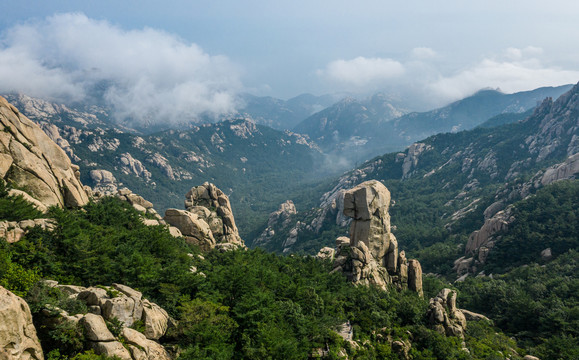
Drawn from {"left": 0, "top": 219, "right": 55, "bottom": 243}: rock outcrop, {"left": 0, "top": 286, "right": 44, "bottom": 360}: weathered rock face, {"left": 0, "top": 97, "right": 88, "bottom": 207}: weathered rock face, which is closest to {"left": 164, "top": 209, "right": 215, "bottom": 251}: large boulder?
{"left": 0, "top": 97, "right": 88, "bottom": 207}: weathered rock face

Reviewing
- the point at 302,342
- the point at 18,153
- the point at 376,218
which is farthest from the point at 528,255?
the point at 18,153

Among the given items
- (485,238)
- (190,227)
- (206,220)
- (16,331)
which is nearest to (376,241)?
(190,227)

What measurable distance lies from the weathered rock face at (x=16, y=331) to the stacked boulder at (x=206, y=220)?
44545 mm

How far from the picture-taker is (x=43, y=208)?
121 ft

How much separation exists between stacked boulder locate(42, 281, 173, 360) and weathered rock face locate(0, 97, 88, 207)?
2481 cm

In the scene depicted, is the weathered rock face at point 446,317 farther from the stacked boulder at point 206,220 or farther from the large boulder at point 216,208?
the large boulder at point 216,208

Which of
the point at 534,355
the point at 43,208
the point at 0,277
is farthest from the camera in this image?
the point at 534,355

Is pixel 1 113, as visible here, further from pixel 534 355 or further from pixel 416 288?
pixel 534 355

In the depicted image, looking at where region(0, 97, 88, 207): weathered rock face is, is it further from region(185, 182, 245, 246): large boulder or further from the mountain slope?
the mountain slope

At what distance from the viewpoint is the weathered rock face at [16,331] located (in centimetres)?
1527

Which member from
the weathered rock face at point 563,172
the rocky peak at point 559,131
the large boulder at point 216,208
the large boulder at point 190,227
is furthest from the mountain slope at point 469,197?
the large boulder at point 190,227

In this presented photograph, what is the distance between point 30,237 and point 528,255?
116 meters

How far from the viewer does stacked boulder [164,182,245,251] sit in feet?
206

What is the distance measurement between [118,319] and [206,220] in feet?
176
